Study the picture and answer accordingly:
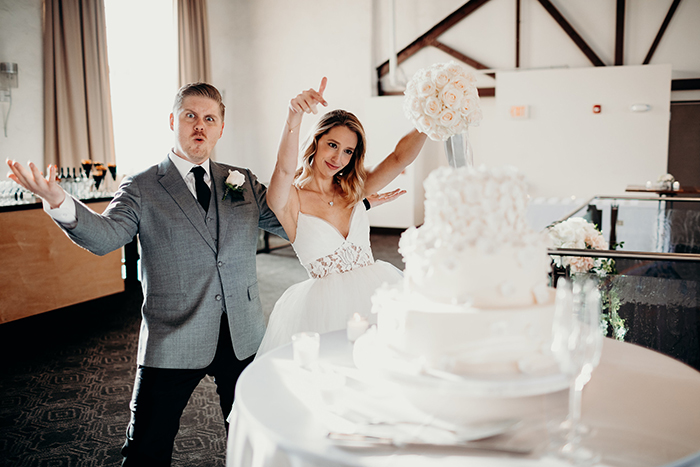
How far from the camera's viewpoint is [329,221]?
8.84 feet

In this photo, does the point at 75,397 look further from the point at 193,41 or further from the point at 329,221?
the point at 193,41

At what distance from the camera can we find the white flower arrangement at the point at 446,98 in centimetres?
214

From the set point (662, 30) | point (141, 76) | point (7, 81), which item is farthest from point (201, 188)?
point (662, 30)

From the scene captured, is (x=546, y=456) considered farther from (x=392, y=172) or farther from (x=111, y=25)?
(x=111, y=25)

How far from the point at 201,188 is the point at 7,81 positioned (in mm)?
5943

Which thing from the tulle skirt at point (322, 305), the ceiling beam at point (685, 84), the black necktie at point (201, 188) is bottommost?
the tulle skirt at point (322, 305)

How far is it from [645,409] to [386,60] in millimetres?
10070

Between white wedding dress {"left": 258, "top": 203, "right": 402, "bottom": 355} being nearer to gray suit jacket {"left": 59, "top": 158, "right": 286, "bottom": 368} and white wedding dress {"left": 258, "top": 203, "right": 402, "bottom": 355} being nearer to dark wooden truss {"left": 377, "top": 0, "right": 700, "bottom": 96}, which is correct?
gray suit jacket {"left": 59, "top": 158, "right": 286, "bottom": 368}

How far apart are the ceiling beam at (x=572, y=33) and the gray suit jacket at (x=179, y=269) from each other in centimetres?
883

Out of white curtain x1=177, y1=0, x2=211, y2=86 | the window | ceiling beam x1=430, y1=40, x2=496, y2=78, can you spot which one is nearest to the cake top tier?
the window

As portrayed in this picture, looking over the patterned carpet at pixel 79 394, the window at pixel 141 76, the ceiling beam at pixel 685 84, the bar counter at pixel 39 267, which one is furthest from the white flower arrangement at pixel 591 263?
the ceiling beam at pixel 685 84

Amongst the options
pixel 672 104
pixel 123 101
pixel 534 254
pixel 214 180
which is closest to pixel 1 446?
pixel 214 180

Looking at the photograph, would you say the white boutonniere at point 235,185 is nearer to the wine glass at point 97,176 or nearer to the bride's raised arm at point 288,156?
the bride's raised arm at point 288,156

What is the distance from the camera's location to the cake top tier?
1287 mm
